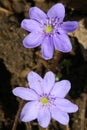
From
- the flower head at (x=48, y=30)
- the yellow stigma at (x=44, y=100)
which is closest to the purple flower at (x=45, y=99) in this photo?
the yellow stigma at (x=44, y=100)

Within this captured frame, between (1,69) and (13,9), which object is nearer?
(1,69)

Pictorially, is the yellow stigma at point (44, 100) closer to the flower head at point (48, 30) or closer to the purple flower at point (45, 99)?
the purple flower at point (45, 99)

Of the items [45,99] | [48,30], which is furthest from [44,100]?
[48,30]

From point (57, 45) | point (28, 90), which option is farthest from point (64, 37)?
point (28, 90)

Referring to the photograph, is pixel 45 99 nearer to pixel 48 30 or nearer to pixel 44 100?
pixel 44 100

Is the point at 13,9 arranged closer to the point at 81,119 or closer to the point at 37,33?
the point at 37,33
